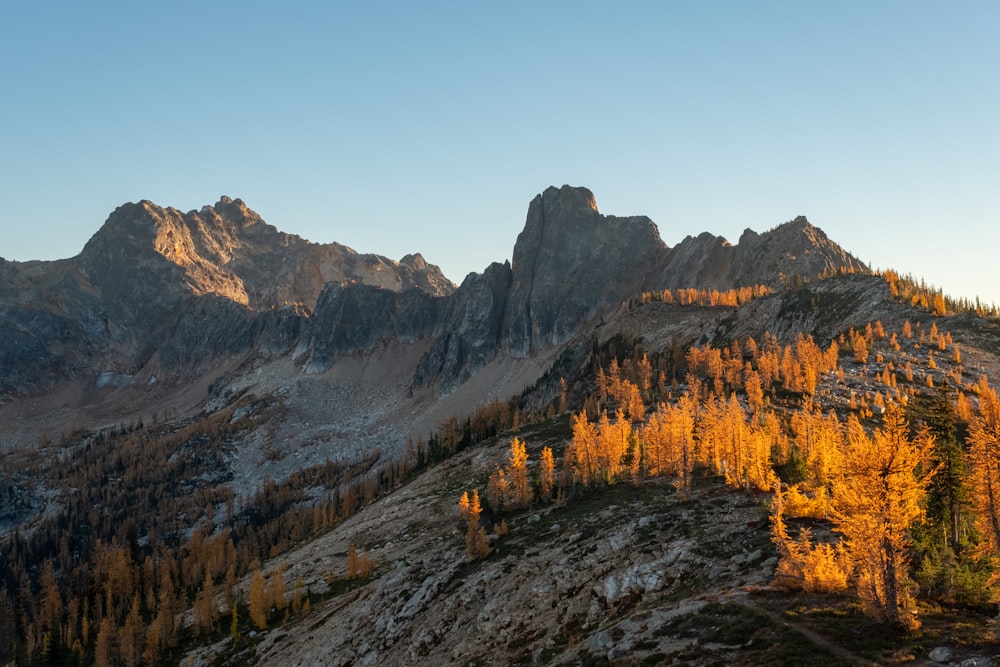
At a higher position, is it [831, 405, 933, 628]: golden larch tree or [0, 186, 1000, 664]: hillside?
[831, 405, 933, 628]: golden larch tree

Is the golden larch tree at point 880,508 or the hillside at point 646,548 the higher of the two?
the golden larch tree at point 880,508

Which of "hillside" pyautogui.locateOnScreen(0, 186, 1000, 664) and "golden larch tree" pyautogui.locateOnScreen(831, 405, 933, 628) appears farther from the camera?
"hillside" pyautogui.locateOnScreen(0, 186, 1000, 664)

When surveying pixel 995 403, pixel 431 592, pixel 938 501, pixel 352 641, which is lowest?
pixel 352 641

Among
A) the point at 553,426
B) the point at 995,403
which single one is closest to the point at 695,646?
the point at 995,403

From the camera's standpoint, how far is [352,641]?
6319cm

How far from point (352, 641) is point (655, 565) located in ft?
108

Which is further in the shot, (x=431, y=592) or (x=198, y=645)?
(x=198, y=645)

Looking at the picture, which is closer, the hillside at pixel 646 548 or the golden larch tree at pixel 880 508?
the golden larch tree at pixel 880 508

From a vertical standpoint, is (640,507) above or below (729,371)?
below

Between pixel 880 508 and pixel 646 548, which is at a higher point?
pixel 880 508

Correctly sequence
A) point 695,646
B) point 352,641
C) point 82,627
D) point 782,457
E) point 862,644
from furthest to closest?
point 82,627
point 782,457
point 352,641
point 695,646
point 862,644

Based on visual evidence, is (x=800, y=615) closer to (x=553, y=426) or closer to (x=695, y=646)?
(x=695, y=646)

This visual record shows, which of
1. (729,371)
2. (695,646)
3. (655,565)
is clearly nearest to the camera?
(695,646)

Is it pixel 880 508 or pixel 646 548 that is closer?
pixel 880 508
